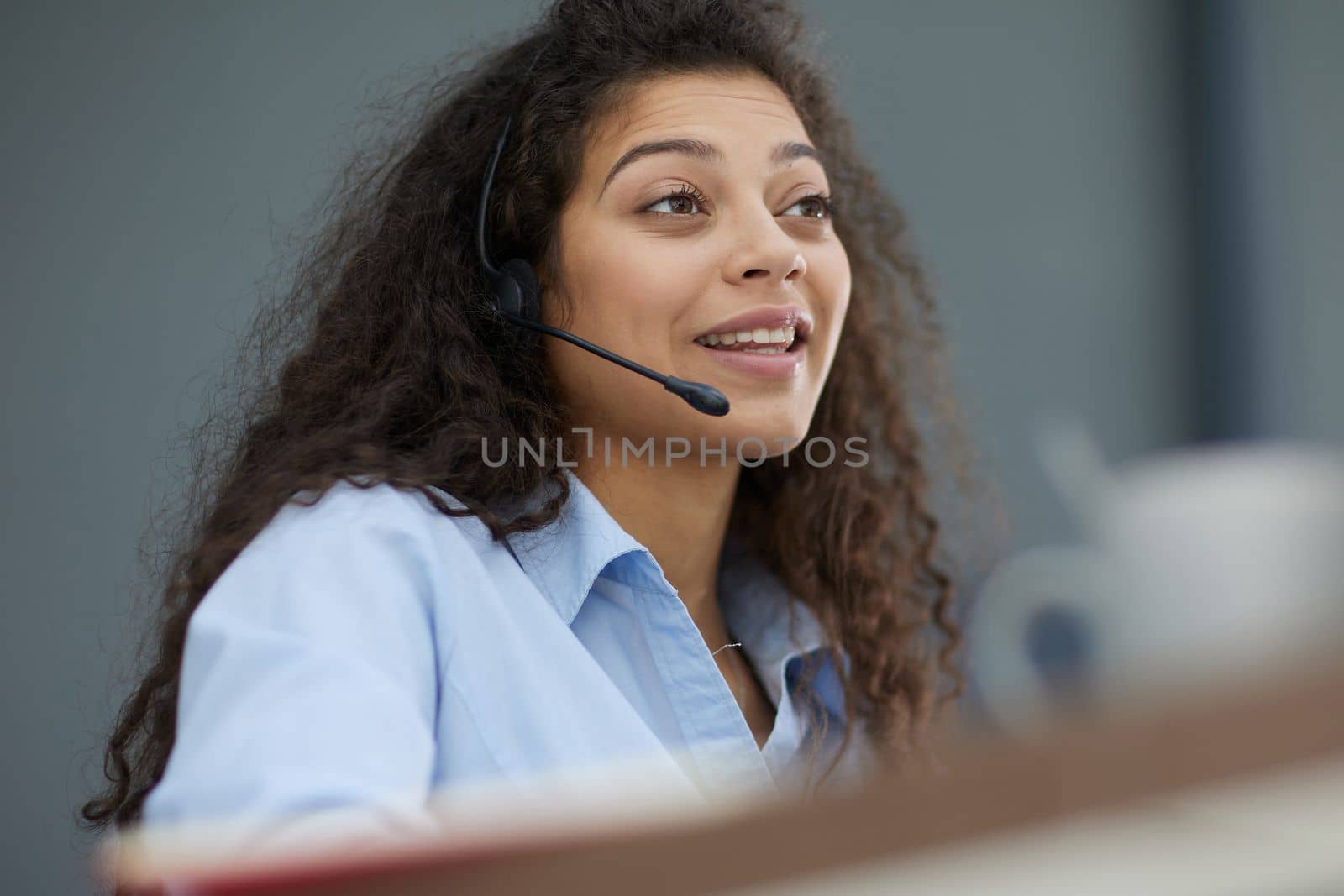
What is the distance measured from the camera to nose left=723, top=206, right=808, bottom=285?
49.1 inches

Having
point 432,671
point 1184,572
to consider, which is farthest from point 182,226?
point 1184,572

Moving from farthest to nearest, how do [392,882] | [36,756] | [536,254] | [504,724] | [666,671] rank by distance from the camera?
[36,756] < [536,254] < [666,671] < [504,724] < [392,882]

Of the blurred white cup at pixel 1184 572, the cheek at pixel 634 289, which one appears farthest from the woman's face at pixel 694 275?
the blurred white cup at pixel 1184 572

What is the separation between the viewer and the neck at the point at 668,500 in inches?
51.8

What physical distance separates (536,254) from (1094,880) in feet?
3.65

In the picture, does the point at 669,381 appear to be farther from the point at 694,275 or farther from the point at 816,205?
the point at 816,205

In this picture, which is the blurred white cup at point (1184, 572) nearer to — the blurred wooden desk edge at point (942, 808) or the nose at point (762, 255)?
the nose at point (762, 255)

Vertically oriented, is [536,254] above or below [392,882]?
below

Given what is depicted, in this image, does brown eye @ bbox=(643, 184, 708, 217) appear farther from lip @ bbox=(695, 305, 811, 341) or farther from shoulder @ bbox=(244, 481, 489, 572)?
shoulder @ bbox=(244, 481, 489, 572)

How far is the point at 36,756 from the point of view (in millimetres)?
1764

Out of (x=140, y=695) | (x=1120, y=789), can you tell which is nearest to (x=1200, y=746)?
(x=1120, y=789)

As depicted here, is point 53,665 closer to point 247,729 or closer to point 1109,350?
point 247,729

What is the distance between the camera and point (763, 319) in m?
1.25

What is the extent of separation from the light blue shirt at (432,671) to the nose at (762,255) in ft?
0.92
